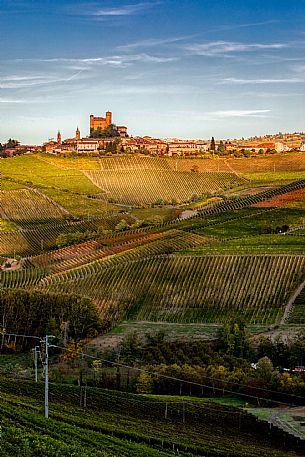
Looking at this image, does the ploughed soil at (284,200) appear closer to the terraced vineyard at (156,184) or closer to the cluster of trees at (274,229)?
the cluster of trees at (274,229)

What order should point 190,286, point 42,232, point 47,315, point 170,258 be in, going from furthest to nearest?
1. point 42,232
2. point 170,258
3. point 190,286
4. point 47,315

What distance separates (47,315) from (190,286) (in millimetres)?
13318

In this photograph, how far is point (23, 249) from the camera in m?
97.0

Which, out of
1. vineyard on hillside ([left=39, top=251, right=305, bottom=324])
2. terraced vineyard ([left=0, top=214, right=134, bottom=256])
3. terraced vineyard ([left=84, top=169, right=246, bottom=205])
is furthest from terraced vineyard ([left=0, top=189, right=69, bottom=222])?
vineyard on hillside ([left=39, top=251, right=305, bottom=324])

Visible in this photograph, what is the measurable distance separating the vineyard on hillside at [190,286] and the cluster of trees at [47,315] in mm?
3371

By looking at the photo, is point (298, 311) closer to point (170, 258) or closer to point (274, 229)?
point (170, 258)

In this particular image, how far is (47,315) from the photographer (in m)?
62.9

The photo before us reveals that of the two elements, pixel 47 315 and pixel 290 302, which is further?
pixel 290 302

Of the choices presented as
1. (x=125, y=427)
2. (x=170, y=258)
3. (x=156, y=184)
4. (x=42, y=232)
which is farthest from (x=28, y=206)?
(x=125, y=427)

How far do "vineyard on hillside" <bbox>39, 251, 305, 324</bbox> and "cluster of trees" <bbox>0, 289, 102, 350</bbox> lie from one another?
11.1 ft

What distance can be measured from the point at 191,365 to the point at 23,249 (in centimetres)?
5036

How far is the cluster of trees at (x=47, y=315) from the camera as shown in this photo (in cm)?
6131

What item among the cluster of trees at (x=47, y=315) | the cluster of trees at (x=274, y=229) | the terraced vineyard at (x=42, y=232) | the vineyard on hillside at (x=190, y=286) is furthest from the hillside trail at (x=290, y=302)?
the terraced vineyard at (x=42, y=232)

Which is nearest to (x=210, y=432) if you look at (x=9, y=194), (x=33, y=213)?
(x=33, y=213)
